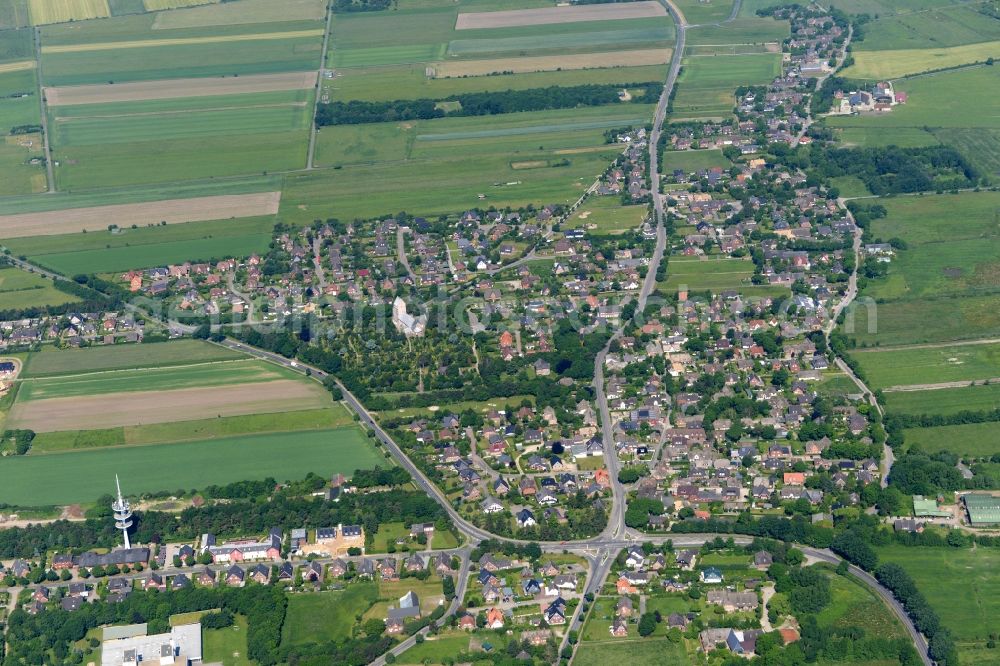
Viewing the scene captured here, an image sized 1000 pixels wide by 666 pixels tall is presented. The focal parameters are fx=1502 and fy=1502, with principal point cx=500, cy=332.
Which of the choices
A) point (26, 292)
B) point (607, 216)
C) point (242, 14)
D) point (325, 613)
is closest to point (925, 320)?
point (607, 216)

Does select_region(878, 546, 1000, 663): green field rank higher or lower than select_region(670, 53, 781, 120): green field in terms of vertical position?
lower

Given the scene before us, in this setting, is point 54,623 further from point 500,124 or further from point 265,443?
point 500,124

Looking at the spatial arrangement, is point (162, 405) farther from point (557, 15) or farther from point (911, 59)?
point (911, 59)

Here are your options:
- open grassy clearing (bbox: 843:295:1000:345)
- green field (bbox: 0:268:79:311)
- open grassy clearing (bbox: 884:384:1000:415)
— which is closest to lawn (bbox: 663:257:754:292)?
open grassy clearing (bbox: 843:295:1000:345)

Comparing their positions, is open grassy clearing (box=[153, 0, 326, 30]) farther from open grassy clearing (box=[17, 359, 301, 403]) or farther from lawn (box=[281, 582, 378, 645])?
lawn (box=[281, 582, 378, 645])

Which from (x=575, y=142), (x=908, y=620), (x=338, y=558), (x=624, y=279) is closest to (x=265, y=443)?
(x=338, y=558)
